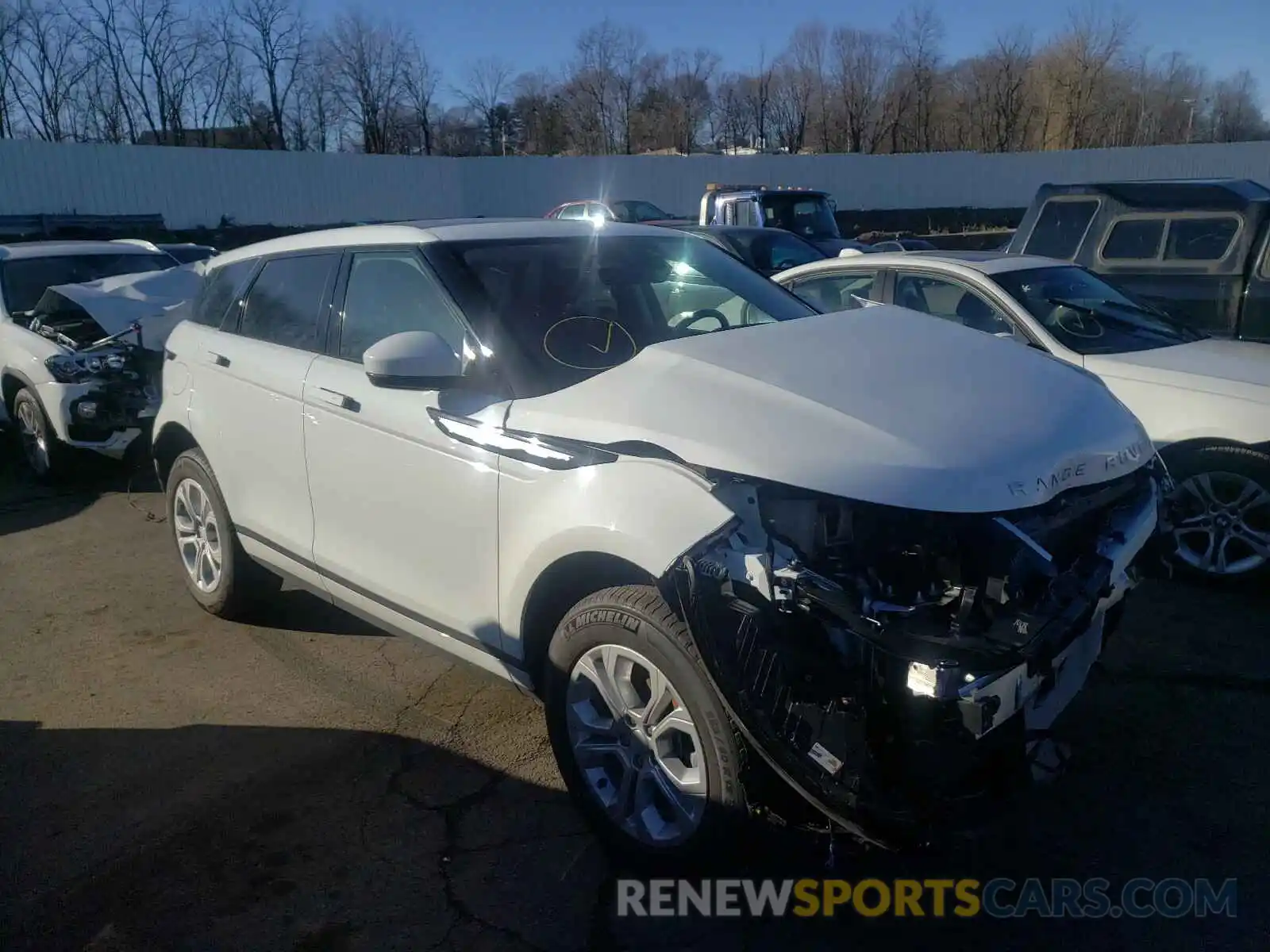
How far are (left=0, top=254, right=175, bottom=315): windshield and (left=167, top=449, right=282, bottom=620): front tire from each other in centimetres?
413

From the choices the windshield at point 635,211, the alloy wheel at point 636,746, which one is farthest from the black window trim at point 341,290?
the windshield at point 635,211

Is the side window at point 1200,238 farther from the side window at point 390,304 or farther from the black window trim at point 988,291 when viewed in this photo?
the side window at point 390,304

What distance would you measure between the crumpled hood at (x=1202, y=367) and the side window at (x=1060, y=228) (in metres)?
2.08

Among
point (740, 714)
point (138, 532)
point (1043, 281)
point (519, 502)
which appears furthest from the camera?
point (138, 532)

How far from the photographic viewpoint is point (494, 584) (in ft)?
10.5

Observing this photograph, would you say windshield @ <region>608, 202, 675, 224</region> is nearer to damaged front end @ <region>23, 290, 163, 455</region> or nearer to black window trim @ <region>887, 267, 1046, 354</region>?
damaged front end @ <region>23, 290, 163, 455</region>

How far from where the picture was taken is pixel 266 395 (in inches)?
166

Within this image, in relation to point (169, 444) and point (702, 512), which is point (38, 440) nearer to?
point (169, 444)

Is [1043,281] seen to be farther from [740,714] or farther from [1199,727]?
[740,714]

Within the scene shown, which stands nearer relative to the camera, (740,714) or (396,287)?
(740,714)

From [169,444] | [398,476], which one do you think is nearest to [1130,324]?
[398,476]

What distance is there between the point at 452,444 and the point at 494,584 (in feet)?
1.61

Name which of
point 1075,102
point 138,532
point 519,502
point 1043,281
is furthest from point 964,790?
point 1075,102

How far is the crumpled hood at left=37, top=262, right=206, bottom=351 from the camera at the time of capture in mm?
7211
